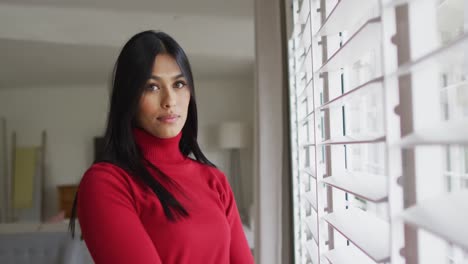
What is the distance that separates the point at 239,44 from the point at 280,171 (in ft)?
6.92

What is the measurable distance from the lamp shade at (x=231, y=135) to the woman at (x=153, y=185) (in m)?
4.01

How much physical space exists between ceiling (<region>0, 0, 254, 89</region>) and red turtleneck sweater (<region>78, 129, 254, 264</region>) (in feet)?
7.27

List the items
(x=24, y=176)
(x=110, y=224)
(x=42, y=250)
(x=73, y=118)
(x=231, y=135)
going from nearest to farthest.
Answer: (x=110, y=224) → (x=42, y=250) → (x=231, y=135) → (x=24, y=176) → (x=73, y=118)

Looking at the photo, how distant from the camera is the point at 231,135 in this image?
4914mm

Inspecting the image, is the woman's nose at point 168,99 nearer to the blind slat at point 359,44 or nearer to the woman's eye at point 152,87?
the woman's eye at point 152,87

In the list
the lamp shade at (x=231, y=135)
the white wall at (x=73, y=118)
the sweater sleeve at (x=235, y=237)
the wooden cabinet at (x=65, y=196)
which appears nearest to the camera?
the sweater sleeve at (x=235, y=237)

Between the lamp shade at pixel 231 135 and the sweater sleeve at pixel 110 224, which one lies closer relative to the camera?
the sweater sleeve at pixel 110 224

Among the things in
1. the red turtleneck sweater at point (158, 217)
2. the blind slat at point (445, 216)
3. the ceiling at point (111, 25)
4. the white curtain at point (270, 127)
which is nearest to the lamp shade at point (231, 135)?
the ceiling at point (111, 25)

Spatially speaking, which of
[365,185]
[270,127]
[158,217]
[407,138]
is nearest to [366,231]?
[365,185]

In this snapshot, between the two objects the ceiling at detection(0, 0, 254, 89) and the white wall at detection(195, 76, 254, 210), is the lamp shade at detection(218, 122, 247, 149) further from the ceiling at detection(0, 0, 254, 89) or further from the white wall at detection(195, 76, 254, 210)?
the ceiling at detection(0, 0, 254, 89)

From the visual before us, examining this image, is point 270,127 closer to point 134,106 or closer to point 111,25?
point 134,106

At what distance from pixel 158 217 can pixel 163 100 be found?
20 cm

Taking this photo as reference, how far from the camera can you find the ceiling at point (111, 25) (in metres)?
3.02

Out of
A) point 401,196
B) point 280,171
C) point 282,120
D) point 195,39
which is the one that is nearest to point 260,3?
point 282,120
